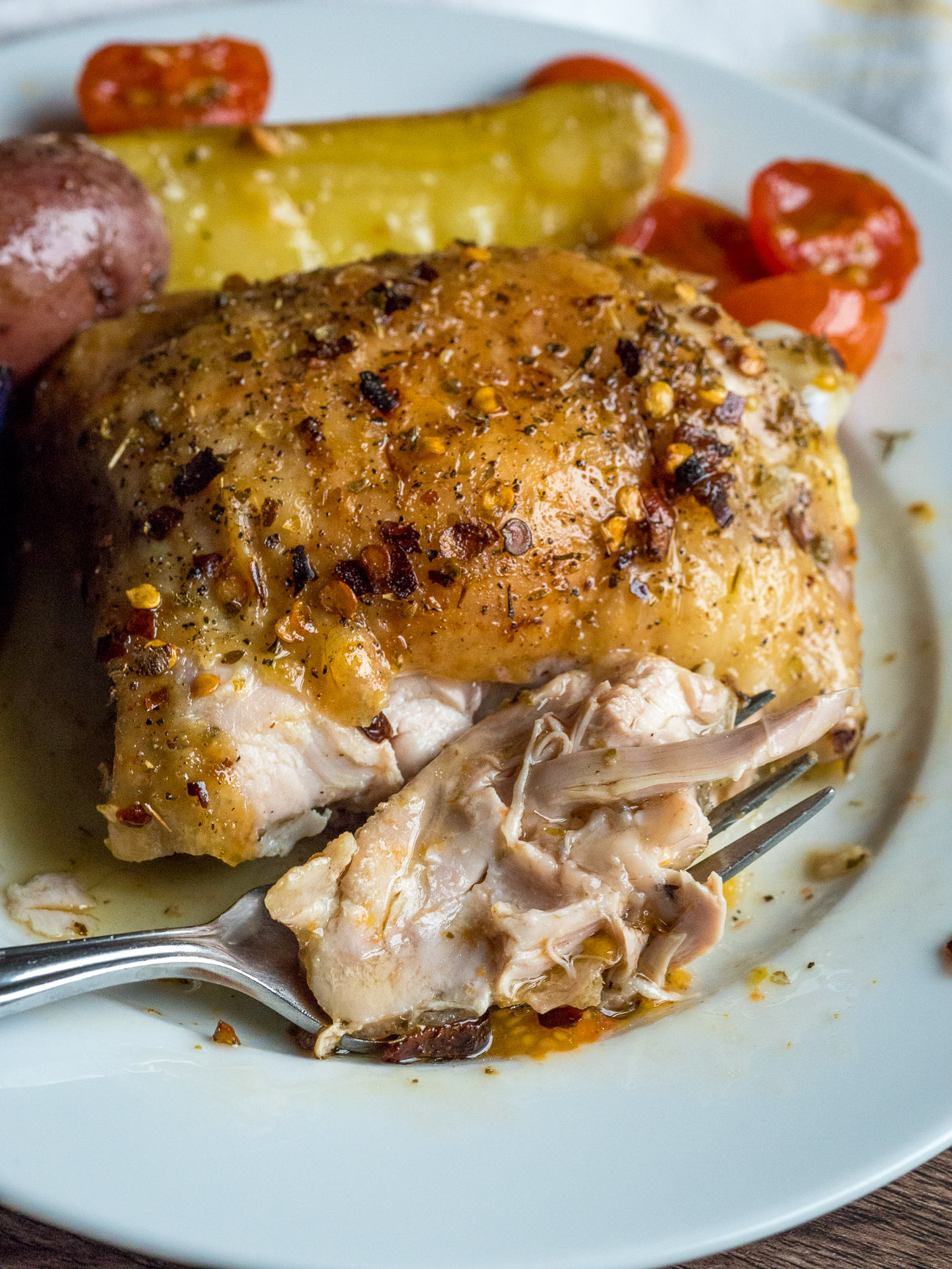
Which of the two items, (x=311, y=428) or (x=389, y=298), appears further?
(x=389, y=298)

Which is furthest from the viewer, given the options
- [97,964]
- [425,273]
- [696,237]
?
[696,237]

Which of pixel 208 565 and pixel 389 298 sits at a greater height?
pixel 389 298

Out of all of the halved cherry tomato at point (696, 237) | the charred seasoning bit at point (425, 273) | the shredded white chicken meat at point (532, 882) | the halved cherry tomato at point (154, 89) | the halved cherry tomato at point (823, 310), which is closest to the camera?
the shredded white chicken meat at point (532, 882)

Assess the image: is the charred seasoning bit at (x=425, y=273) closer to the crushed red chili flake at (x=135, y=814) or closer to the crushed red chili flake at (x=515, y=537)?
the crushed red chili flake at (x=515, y=537)

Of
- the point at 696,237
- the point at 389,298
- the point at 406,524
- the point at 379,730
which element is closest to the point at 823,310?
the point at 696,237

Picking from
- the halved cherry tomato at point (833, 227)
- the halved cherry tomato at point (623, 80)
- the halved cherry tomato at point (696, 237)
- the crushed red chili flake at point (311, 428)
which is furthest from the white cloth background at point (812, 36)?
the crushed red chili flake at point (311, 428)

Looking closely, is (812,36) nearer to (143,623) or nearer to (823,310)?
(823,310)

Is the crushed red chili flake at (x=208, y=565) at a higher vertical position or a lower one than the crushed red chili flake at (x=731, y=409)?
lower

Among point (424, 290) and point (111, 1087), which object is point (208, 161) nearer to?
point (424, 290)
